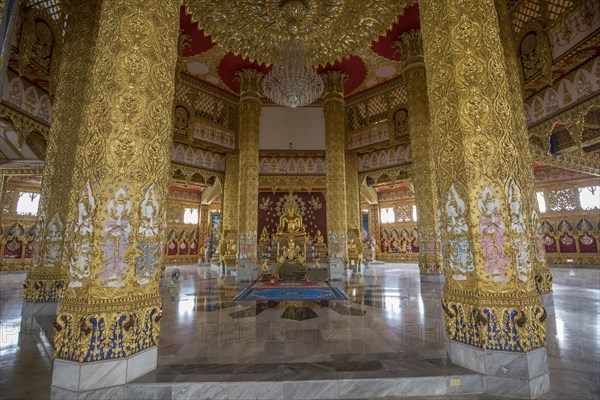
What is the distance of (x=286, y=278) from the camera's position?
10.4 meters

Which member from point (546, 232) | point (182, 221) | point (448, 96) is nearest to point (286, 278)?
point (448, 96)

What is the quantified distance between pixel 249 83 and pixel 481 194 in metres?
12.3

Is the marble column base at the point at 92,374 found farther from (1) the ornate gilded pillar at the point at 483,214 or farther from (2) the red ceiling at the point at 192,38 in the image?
(2) the red ceiling at the point at 192,38

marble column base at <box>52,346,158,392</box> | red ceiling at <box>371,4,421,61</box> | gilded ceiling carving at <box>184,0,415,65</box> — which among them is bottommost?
marble column base at <box>52,346,158,392</box>

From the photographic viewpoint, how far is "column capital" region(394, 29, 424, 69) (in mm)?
10430

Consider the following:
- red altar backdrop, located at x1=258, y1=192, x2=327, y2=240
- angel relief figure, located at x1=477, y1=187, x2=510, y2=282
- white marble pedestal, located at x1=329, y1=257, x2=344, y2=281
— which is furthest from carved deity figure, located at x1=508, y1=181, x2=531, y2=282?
red altar backdrop, located at x1=258, y1=192, x2=327, y2=240

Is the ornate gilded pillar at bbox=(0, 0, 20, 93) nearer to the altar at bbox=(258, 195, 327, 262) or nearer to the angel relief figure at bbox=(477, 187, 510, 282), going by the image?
the angel relief figure at bbox=(477, 187, 510, 282)

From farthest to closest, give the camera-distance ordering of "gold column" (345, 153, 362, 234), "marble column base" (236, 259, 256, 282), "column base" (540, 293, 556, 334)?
"gold column" (345, 153, 362, 234) < "marble column base" (236, 259, 256, 282) < "column base" (540, 293, 556, 334)

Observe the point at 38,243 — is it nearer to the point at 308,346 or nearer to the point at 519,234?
the point at 308,346

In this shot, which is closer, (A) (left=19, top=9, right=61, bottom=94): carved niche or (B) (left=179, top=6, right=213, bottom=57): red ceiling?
(A) (left=19, top=9, right=61, bottom=94): carved niche

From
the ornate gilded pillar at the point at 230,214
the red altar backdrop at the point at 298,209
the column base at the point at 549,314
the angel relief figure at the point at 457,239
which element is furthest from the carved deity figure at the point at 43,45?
the column base at the point at 549,314

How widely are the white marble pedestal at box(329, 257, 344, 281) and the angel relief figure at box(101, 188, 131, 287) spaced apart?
918 centimetres

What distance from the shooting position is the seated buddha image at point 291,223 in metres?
17.0

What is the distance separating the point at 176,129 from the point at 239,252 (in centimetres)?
652
